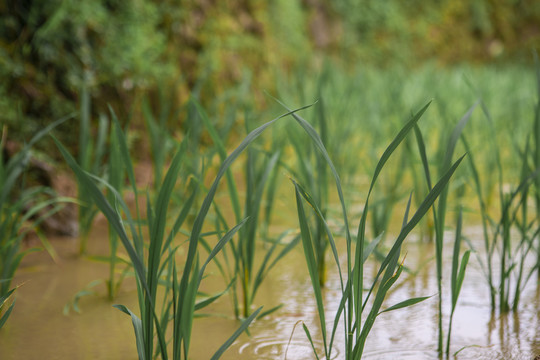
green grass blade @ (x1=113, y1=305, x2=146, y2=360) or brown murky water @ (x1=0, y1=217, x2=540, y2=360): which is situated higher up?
green grass blade @ (x1=113, y1=305, x2=146, y2=360)

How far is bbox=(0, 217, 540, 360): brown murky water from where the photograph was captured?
101 centimetres

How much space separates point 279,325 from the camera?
1.12 meters

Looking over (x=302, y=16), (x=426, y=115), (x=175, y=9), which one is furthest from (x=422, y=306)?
(x=302, y=16)

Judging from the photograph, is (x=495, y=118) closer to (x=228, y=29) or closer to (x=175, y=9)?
(x=228, y=29)

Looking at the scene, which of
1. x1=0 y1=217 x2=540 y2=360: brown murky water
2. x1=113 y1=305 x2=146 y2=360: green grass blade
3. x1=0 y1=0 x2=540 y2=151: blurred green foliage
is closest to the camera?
x1=113 y1=305 x2=146 y2=360: green grass blade

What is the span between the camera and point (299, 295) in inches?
50.6

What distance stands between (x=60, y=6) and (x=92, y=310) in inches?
44.3

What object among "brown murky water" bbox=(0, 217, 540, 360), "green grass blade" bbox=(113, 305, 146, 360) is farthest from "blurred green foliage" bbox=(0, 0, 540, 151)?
"green grass blade" bbox=(113, 305, 146, 360)

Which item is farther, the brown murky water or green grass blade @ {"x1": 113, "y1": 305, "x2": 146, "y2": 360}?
the brown murky water

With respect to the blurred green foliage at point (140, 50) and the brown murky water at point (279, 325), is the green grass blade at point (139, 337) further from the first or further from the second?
the blurred green foliage at point (140, 50)

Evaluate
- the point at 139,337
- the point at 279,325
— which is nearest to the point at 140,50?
the point at 279,325

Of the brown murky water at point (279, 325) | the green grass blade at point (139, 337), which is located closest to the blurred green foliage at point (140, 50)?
the brown murky water at point (279, 325)

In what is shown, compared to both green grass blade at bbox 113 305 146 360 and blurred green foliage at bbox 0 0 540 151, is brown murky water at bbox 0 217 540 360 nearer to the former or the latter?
green grass blade at bbox 113 305 146 360

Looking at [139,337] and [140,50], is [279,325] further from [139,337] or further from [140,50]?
[140,50]
